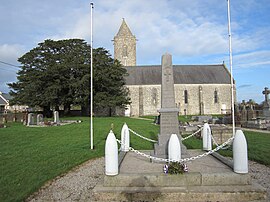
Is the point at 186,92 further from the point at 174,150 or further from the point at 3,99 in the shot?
the point at 3,99

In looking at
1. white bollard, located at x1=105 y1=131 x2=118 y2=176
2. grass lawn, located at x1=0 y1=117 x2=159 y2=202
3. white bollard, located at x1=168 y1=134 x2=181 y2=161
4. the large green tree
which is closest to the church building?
the large green tree

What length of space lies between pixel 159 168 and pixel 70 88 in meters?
26.2

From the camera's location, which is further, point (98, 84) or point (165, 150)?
point (98, 84)

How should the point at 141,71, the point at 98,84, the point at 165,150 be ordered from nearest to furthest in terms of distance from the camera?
the point at 165,150 < the point at 98,84 < the point at 141,71

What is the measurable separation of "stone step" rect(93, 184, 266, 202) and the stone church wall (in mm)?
41237

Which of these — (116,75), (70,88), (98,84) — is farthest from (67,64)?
(116,75)

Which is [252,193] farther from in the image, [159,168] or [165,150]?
[165,150]

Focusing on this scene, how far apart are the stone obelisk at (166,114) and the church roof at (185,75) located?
38800 mm

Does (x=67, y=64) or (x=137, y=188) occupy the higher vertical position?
(x=67, y=64)

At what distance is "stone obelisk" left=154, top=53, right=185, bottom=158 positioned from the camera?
22.7 ft

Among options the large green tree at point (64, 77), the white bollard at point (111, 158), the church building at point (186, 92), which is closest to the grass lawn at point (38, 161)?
the white bollard at point (111, 158)

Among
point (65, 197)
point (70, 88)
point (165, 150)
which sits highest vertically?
point (70, 88)

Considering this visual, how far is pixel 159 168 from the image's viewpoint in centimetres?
587

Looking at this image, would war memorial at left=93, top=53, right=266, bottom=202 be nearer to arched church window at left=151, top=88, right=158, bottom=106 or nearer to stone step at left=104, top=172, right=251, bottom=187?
stone step at left=104, top=172, right=251, bottom=187
